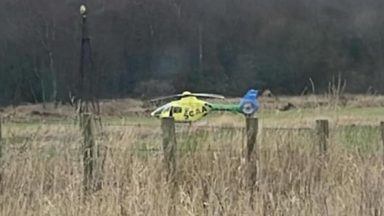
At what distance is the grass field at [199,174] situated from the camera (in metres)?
5.00

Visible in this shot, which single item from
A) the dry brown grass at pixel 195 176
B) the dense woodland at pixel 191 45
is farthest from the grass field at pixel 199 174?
the dense woodland at pixel 191 45

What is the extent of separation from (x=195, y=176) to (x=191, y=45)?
127ft

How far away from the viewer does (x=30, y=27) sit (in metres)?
41.8

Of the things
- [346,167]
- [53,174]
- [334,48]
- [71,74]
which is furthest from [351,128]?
[334,48]

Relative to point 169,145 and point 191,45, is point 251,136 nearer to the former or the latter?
point 169,145

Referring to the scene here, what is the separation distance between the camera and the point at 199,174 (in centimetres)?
600

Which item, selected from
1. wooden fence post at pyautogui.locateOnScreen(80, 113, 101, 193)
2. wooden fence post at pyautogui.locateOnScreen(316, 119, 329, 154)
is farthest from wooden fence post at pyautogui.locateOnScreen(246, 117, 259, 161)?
wooden fence post at pyautogui.locateOnScreen(80, 113, 101, 193)

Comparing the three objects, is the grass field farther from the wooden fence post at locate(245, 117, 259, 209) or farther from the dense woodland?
the dense woodland

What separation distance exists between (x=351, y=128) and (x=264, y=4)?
1531 inches

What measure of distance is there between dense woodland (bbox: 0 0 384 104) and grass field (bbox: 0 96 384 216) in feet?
106

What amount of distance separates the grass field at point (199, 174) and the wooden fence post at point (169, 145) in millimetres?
59

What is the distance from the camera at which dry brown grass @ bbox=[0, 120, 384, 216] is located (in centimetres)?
500

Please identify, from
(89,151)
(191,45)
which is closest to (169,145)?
(89,151)

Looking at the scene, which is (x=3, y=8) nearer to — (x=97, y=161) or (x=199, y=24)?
(x=199, y=24)
